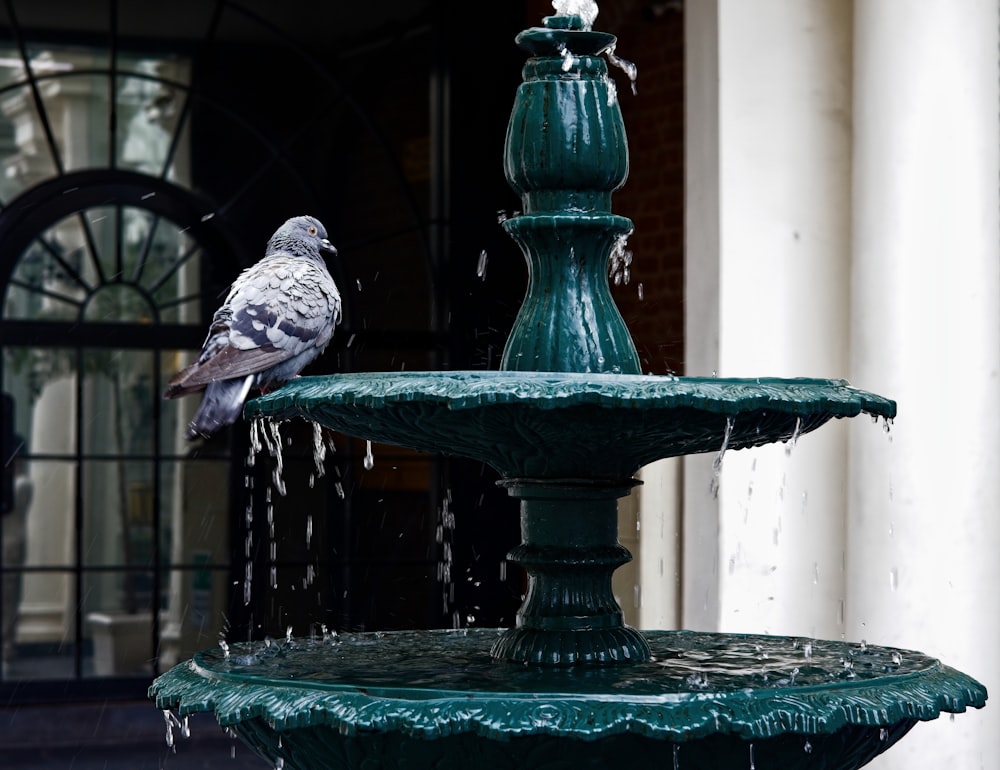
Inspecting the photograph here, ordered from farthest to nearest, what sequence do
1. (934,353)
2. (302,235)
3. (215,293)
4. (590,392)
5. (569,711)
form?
(215,293), (934,353), (302,235), (590,392), (569,711)

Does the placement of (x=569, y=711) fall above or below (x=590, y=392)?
below

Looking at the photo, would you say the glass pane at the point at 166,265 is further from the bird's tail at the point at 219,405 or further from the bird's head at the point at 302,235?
the bird's tail at the point at 219,405

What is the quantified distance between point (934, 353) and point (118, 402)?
15.4 ft

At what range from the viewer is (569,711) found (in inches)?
93.1

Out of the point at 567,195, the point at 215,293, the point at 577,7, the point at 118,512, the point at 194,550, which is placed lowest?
the point at 194,550

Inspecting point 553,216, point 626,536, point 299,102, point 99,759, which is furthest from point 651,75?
point 553,216

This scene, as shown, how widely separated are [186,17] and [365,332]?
5.95 ft

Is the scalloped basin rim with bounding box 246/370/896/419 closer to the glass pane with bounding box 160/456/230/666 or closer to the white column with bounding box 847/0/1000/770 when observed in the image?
Result: the white column with bounding box 847/0/1000/770

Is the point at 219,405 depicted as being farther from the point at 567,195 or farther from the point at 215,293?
the point at 215,293

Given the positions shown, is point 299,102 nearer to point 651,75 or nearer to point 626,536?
point 651,75

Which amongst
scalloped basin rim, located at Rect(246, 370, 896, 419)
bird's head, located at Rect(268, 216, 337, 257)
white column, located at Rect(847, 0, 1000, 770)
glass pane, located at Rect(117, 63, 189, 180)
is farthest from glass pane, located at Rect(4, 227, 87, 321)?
scalloped basin rim, located at Rect(246, 370, 896, 419)

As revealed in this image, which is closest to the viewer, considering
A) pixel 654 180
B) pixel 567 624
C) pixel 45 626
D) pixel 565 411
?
pixel 565 411

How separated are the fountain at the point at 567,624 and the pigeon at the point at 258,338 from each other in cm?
34

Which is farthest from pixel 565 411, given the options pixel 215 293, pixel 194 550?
pixel 194 550
